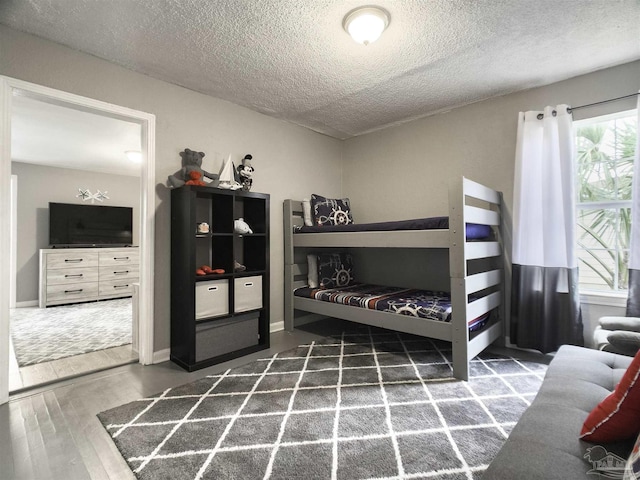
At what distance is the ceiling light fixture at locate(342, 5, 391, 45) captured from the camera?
1.75 meters

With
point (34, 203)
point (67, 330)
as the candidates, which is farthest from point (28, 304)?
point (67, 330)

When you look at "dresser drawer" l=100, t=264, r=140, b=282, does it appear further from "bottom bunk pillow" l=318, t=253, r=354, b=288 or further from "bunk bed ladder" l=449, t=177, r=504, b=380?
"bunk bed ladder" l=449, t=177, r=504, b=380

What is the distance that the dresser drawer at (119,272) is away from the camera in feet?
17.3

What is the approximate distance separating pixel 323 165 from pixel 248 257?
1.62m

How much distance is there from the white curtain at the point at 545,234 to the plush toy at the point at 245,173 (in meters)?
2.34

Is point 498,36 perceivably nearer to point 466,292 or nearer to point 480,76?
point 480,76

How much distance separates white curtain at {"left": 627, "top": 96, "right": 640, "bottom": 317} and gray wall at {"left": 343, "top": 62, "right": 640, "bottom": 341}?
7.8 inches

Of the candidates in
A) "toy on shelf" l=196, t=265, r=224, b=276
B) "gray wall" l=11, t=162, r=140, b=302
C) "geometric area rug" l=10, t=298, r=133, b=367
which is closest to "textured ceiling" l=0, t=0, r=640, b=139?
"toy on shelf" l=196, t=265, r=224, b=276

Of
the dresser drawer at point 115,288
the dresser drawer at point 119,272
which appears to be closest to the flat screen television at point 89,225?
the dresser drawer at point 119,272

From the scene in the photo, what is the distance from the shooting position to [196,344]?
2369mm

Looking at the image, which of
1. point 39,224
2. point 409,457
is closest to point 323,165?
point 409,457

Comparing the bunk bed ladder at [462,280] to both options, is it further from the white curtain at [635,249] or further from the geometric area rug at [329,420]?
the white curtain at [635,249]

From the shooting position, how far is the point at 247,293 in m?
2.72

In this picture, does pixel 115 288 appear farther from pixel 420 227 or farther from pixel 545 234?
pixel 545 234
